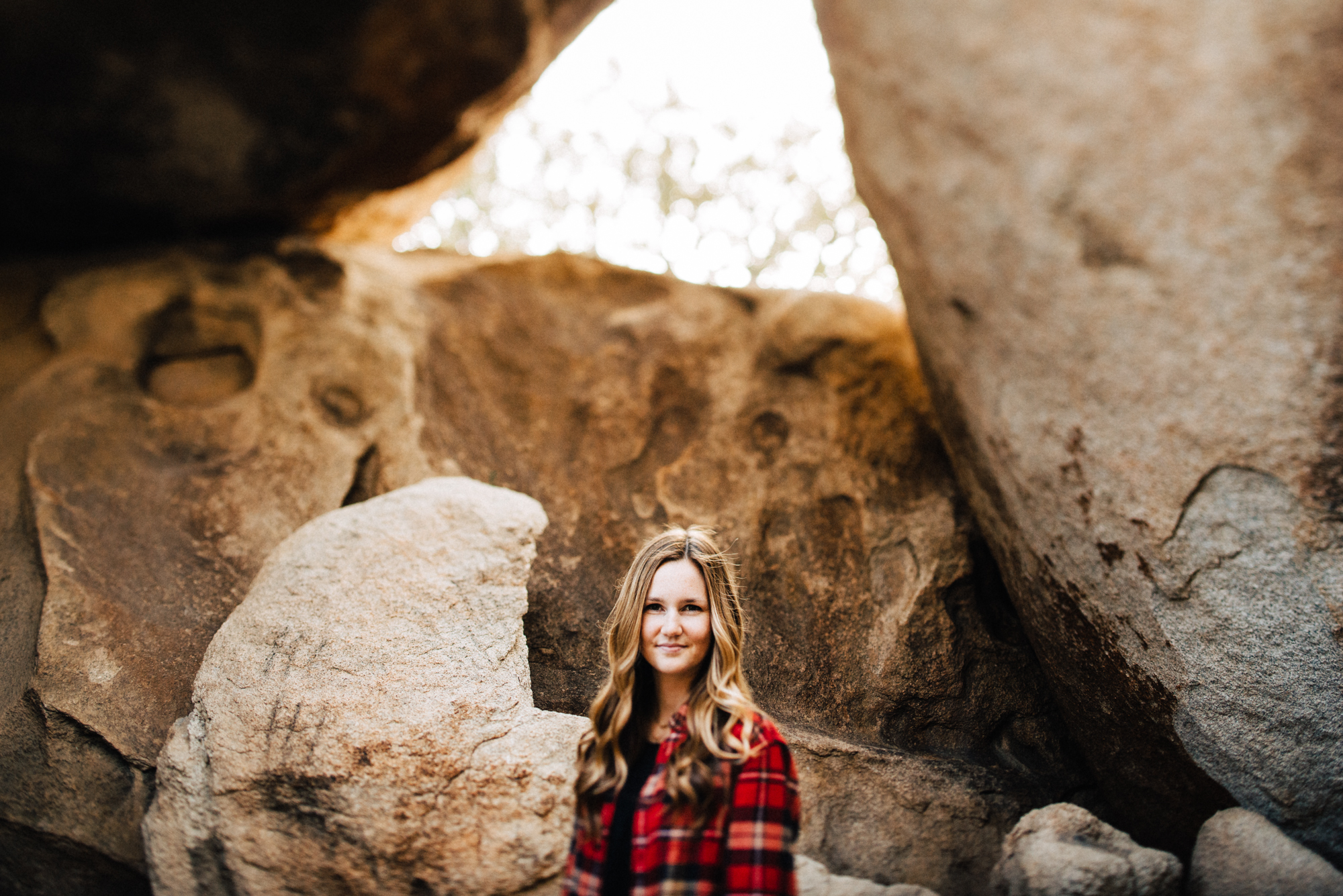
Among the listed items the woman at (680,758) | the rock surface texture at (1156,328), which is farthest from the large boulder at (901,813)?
the woman at (680,758)

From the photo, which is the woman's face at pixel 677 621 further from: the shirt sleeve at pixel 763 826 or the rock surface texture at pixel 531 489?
the rock surface texture at pixel 531 489

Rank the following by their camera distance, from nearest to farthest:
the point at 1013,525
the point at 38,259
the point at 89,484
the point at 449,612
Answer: the point at 449,612 → the point at 1013,525 → the point at 89,484 → the point at 38,259

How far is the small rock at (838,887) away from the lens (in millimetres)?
2551

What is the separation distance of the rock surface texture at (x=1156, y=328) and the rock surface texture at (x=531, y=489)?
69cm

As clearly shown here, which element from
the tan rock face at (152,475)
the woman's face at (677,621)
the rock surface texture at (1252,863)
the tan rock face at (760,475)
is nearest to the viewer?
the woman's face at (677,621)

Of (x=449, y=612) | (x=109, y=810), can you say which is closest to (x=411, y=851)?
(x=449, y=612)

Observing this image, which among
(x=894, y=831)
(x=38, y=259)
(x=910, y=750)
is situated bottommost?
(x=894, y=831)

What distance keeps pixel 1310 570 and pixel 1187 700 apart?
0.60 meters

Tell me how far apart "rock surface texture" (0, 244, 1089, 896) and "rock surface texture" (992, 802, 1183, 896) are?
422 millimetres

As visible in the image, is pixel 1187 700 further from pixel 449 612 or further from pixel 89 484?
pixel 89 484

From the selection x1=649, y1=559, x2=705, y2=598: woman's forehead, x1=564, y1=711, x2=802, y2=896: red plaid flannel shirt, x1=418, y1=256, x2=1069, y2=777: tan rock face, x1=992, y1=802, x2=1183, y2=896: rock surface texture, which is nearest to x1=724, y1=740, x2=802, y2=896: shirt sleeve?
x1=564, y1=711, x2=802, y2=896: red plaid flannel shirt

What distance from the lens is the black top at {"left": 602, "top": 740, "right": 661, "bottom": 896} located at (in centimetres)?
206

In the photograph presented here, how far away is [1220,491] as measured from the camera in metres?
2.56

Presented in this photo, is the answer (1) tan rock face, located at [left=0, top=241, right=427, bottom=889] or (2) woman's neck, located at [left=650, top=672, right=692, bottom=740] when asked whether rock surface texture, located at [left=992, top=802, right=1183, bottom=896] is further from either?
(1) tan rock face, located at [left=0, top=241, right=427, bottom=889]
